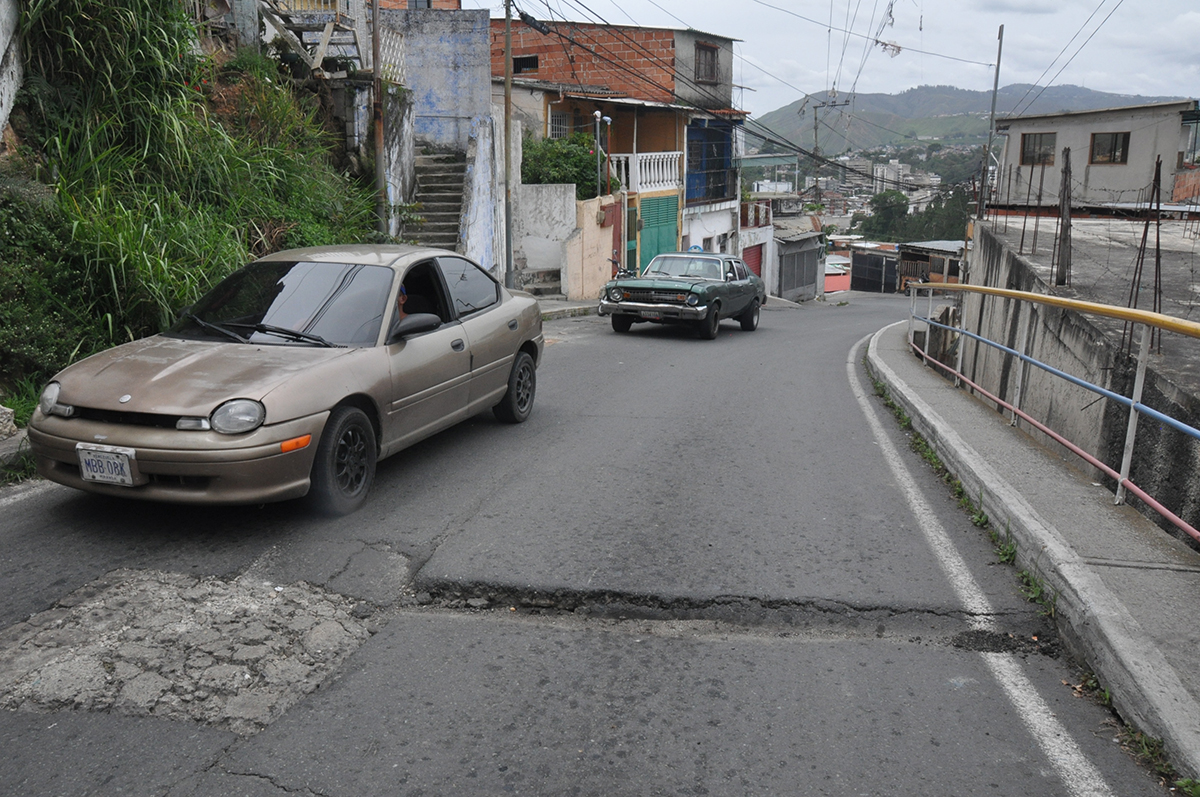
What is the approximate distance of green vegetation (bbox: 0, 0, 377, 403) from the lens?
26.9ft

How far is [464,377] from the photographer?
697cm

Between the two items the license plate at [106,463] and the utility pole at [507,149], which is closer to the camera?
the license plate at [106,463]

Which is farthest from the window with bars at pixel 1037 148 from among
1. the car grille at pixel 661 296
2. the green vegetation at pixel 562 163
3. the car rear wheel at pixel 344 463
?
the car rear wheel at pixel 344 463

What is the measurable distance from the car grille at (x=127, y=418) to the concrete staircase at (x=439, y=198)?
12.6 m

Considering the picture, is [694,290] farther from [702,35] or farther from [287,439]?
[702,35]

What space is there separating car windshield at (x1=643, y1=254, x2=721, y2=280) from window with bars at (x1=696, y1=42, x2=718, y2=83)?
21.8m

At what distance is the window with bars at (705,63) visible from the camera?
37.4 metres

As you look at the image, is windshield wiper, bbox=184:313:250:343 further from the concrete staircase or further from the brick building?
the brick building

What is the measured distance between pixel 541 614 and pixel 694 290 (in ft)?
41.5

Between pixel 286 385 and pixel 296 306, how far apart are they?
118 centimetres

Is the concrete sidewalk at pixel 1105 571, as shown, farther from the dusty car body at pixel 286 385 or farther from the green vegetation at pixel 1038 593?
the dusty car body at pixel 286 385

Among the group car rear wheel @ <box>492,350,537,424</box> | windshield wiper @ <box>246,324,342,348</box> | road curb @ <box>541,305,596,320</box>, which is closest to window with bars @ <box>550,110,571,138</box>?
road curb @ <box>541,305,596,320</box>

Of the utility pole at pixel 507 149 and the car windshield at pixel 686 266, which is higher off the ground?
the utility pole at pixel 507 149

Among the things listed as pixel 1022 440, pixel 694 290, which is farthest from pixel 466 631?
pixel 694 290
